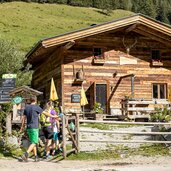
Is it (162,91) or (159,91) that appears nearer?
(159,91)

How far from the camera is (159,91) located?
81.7 ft

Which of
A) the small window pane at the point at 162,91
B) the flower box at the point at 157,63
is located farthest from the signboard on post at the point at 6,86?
the small window pane at the point at 162,91

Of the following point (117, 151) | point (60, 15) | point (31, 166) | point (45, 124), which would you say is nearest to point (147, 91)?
point (117, 151)

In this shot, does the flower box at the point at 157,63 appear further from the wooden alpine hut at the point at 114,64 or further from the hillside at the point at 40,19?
the hillside at the point at 40,19

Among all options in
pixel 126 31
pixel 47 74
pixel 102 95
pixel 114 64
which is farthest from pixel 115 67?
pixel 47 74

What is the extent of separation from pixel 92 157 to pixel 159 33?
13.0 m

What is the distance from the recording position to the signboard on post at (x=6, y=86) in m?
14.9

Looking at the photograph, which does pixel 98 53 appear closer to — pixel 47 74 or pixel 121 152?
pixel 47 74

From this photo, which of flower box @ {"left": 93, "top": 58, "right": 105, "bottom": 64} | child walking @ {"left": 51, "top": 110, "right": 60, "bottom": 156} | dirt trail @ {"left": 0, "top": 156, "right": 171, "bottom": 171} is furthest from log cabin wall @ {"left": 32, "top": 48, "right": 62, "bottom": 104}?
dirt trail @ {"left": 0, "top": 156, "right": 171, "bottom": 171}

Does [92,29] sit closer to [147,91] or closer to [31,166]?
[147,91]

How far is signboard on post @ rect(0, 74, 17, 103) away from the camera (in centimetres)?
1488

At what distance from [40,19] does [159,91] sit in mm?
65468

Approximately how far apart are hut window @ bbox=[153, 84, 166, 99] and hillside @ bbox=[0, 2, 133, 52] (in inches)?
1512

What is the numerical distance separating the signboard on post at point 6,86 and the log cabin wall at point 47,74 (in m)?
7.81
